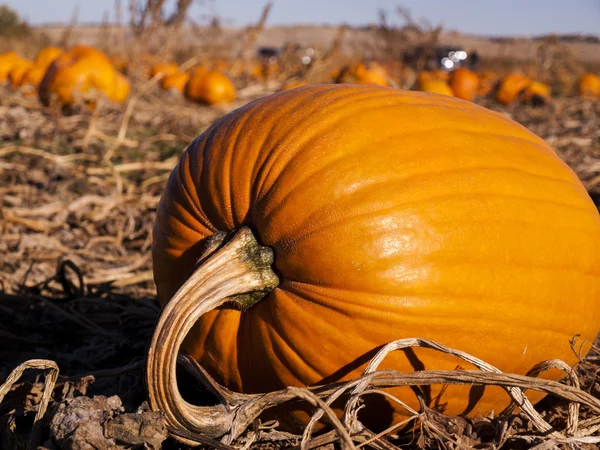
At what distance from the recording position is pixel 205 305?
1616mm

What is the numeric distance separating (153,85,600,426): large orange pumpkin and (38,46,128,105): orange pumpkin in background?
5.83m

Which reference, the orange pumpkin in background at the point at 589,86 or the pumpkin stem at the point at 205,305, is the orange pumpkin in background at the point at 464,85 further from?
the pumpkin stem at the point at 205,305

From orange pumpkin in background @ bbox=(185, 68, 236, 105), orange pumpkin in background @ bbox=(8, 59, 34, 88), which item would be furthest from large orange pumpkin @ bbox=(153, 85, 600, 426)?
orange pumpkin in background @ bbox=(8, 59, 34, 88)

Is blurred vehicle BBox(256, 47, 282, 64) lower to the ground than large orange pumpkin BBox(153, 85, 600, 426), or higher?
lower

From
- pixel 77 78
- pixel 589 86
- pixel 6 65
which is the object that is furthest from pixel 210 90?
pixel 589 86

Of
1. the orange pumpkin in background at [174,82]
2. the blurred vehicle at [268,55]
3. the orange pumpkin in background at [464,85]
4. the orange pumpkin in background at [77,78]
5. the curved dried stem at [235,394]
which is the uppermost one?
the curved dried stem at [235,394]

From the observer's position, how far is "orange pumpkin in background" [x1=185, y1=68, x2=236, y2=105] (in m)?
11.7

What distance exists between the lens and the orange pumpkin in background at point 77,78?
7453 mm

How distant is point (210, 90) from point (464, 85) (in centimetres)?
584

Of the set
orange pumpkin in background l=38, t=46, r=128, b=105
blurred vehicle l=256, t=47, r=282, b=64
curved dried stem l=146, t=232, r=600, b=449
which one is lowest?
blurred vehicle l=256, t=47, r=282, b=64

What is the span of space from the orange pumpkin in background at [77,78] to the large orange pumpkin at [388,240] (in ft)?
19.1

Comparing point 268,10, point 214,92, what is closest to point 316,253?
point 268,10

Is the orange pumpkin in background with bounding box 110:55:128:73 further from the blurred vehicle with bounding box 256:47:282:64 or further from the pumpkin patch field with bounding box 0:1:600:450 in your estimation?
the pumpkin patch field with bounding box 0:1:600:450

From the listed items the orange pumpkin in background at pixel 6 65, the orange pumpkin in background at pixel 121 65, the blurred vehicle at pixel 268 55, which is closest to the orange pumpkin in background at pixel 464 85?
the orange pumpkin in background at pixel 121 65
